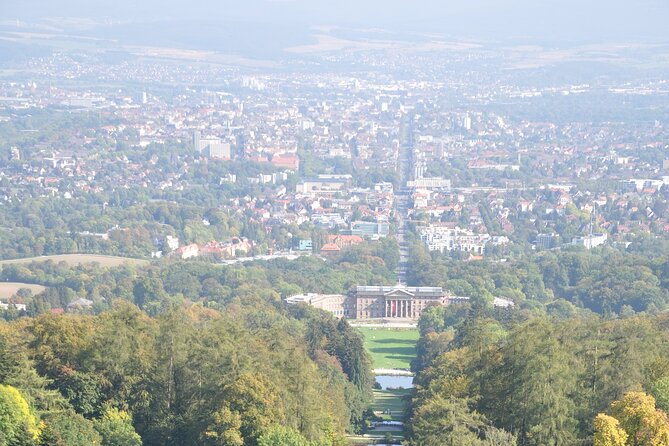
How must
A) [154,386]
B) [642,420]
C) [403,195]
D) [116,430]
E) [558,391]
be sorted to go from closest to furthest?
[642,420] < [558,391] < [116,430] < [154,386] < [403,195]

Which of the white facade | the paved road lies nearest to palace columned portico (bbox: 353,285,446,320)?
the paved road

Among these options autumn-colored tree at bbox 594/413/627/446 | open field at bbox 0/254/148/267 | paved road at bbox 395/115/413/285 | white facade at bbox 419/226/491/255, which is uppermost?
autumn-colored tree at bbox 594/413/627/446

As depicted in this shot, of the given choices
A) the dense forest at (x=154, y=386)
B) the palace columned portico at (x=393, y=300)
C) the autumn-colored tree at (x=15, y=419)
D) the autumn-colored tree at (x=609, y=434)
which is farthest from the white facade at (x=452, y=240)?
the autumn-colored tree at (x=609, y=434)

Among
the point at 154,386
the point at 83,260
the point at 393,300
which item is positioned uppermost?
the point at 154,386

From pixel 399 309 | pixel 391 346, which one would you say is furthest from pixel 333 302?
pixel 391 346

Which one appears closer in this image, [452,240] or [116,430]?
[116,430]

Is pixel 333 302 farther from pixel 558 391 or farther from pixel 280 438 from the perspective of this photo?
pixel 280 438

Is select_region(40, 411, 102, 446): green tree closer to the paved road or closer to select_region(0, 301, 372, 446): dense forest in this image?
select_region(0, 301, 372, 446): dense forest

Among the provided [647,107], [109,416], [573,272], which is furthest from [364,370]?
[647,107]

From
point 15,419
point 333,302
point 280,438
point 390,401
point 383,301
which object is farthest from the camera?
point 383,301
